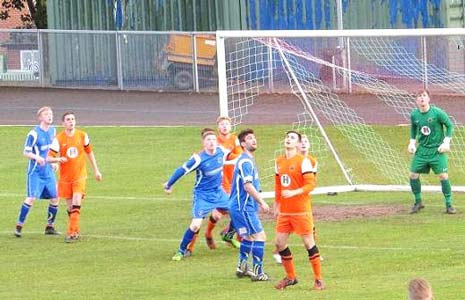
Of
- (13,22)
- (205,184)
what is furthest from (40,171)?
(13,22)

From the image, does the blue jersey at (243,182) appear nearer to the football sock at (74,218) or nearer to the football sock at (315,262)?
the football sock at (315,262)

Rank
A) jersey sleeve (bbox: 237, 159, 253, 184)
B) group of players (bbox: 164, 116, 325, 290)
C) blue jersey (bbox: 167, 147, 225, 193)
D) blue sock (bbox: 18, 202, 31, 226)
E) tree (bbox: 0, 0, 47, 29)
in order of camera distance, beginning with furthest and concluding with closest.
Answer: tree (bbox: 0, 0, 47, 29), blue sock (bbox: 18, 202, 31, 226), blue jersey (bbox: 167, 147, 225, 193), jersey sleeve (bbox: 237, 159, 253, 184), group of players (bbox: 164, 116, 325, 290)

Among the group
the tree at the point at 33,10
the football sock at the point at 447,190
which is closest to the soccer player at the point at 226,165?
the football sock at the point at 447,190

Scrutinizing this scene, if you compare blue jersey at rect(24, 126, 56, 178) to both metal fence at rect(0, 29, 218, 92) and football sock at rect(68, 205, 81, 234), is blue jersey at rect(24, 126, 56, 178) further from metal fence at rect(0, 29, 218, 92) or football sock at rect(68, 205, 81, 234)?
metal fence at rect(0, 29, 218, 92)

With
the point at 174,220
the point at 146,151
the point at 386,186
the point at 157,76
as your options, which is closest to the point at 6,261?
the point at 174,220

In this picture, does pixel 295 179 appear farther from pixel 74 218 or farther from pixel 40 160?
pixel 40 160

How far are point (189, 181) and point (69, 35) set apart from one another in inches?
828

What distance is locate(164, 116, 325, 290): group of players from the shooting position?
16391mm

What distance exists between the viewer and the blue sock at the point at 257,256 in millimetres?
17172

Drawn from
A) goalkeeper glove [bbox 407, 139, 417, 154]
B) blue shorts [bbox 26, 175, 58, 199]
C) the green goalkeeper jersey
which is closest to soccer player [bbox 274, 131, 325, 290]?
goalkeeper glove [bbox 407, 139, 417, 154]

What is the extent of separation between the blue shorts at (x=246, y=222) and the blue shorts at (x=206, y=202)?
1.64m

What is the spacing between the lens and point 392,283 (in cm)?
1638

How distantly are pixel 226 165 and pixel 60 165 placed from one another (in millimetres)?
3158

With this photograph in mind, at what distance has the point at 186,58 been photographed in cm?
4603
